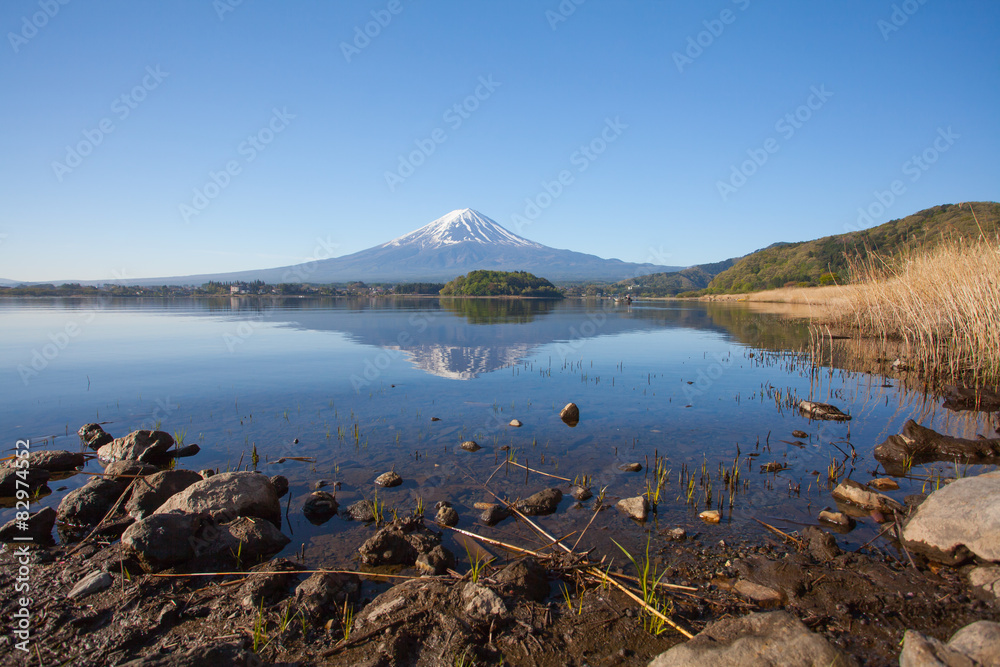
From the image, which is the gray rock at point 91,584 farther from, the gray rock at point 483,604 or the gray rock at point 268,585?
the gray rock at point 483,604

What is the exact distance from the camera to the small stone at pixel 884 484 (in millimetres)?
6793

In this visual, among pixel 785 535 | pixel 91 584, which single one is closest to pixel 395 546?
pixel 91 584

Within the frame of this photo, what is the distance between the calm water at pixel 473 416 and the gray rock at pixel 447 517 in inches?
8.3

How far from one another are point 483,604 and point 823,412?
1011cm

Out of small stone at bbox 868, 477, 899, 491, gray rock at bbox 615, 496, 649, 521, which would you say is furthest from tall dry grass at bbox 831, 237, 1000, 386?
gray rock at bbox 615, 496, 649, 521

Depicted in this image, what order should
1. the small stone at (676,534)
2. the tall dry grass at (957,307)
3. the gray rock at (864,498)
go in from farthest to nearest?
the tall dry grass at (957,307)
the gray rock at (864,498)
the small stone at (676,534)

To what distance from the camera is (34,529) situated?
5422 millimetres

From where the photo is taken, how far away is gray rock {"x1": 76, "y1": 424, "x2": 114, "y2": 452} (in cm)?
890

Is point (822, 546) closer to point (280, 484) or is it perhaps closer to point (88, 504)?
point (280, 484)

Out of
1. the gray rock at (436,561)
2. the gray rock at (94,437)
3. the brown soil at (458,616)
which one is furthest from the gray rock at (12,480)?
the gray rock at (436,561)

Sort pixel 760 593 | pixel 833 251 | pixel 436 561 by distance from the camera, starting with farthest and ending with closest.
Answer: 1. pixel 833 251
2. pixel 436 561
3. pixel 760 593

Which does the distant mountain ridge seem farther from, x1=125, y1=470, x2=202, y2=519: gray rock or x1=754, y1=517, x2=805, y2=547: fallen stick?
x1=125, y1=470, x2=202, y2=519: gray rock

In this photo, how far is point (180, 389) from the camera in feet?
46.1

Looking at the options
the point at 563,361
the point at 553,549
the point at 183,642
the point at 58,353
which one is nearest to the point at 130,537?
the point at 183,642
